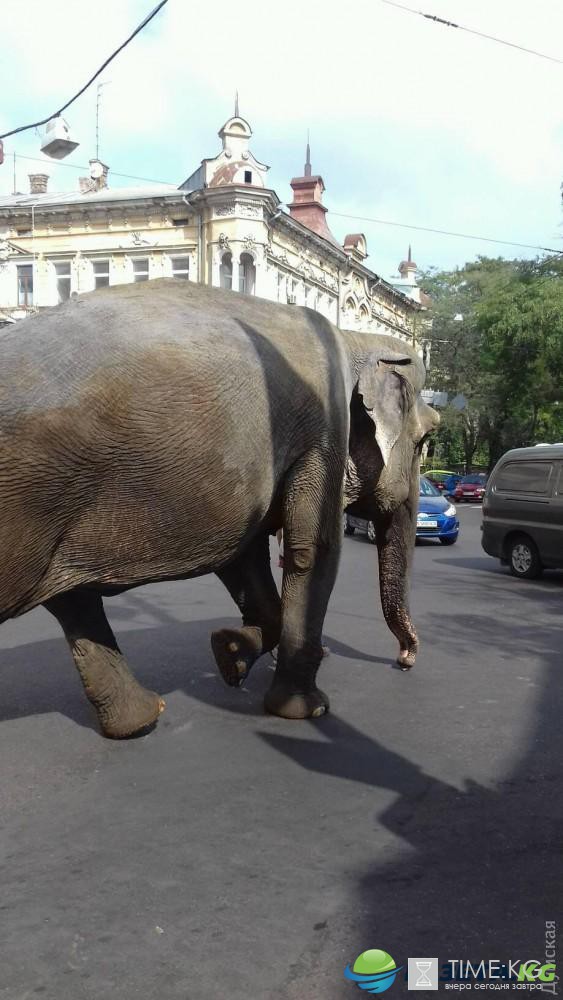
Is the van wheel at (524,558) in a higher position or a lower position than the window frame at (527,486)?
lower

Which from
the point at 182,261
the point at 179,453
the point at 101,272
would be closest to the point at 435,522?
the point at 179,453

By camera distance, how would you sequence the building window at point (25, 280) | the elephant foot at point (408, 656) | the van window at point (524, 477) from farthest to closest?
the building window at point (25, 280)
the van window at point (524, 477)
the elephant foot at point (408, 656)

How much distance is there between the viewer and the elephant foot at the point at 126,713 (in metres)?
4.93

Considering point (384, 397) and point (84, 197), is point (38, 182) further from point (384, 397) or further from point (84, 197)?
point (384, 397)

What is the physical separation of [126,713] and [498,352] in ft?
120

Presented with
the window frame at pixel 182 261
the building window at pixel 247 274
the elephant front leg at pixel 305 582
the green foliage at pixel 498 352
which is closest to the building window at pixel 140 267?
the window frame at pixel 182 261

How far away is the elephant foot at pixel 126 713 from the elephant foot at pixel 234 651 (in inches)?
33.2

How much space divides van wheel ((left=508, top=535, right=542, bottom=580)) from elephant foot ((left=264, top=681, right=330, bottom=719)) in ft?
26.4

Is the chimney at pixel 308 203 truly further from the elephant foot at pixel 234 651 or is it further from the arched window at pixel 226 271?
the elephant foot at pixel 234 651

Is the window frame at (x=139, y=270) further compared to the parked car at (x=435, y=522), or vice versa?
the window frame at (x=139, y=270)

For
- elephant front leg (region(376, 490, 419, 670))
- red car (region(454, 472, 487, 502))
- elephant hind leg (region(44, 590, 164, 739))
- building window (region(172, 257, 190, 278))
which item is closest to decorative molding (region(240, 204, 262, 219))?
building window (region(172, 257, 190, 278))

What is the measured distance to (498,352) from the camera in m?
39.2

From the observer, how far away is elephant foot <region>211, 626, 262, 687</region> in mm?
5852

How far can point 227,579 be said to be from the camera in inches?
246
